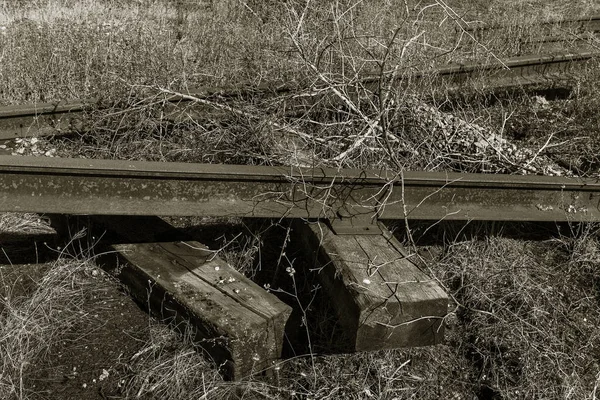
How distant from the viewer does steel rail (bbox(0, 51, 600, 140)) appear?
4.90 metres

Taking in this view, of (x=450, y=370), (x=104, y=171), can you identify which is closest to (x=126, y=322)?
(x=104, y=171)

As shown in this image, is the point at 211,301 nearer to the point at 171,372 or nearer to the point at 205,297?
the point at 205,297

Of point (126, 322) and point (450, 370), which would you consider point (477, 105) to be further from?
point (126, 322)

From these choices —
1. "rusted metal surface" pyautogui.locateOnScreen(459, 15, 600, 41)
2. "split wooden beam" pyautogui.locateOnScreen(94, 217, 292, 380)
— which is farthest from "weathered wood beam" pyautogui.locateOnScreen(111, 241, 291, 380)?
"rusted metal surface" pyautogui.locateOnScreen(459, 15, 600, 41)

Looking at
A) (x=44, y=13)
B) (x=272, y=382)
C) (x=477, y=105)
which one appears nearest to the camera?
(x=272, y=382)

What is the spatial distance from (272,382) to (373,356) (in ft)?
1.71

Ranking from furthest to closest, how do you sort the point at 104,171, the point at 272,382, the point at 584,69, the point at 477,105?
the point at 584,69, the point at 477,105, the point at 104,171, the point at 272,382

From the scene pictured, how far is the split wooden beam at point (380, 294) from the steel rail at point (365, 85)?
177 cm

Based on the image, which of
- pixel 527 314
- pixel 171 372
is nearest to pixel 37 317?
pixel 171 372

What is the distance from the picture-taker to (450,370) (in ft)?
11.6

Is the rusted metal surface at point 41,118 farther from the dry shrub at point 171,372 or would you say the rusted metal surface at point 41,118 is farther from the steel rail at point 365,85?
the dry shrub at point 171,372

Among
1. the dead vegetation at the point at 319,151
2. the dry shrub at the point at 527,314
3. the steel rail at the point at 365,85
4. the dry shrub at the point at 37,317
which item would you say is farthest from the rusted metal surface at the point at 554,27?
the dry shrub at the point at 37,317

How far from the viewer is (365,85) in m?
5.45

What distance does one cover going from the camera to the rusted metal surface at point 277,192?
138 inches
